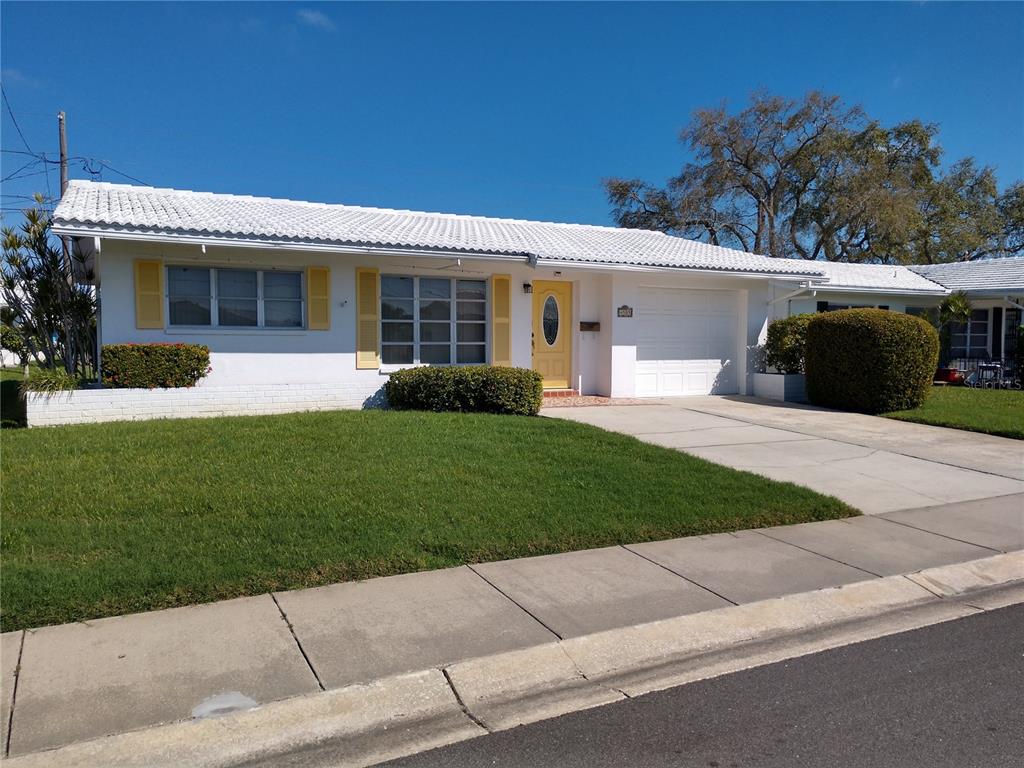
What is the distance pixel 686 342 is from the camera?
1670cm

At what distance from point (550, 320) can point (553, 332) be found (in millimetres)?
257

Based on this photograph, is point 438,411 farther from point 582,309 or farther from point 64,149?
point 64,149

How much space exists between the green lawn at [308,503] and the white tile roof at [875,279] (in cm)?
1396

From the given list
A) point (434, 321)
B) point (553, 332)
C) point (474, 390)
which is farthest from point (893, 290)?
point (474, 390)

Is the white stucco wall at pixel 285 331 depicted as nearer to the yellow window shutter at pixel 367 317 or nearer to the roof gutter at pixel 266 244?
the yellow window shutter at pixel 367 317

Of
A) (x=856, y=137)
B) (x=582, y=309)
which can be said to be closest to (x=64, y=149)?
(x=582, y=309)

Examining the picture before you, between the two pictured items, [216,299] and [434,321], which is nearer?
[216,299]

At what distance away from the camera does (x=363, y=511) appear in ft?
21.2

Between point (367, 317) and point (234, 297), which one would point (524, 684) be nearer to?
point (367, 317)

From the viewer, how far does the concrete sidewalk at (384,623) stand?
3.72 m

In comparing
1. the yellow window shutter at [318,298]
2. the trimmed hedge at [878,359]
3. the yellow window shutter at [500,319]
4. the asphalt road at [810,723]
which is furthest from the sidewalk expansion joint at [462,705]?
the trimmed hedge at [878,359]

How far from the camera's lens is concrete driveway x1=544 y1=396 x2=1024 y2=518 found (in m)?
8.51

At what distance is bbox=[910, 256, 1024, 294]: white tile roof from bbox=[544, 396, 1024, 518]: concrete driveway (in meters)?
10.5

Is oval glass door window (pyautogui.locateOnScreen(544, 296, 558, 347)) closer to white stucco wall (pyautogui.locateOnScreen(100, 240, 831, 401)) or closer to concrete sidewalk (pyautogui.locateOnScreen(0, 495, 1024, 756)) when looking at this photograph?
white stucco wall (pyautogui.locateOnScreen(100, 240, 831, 401))
